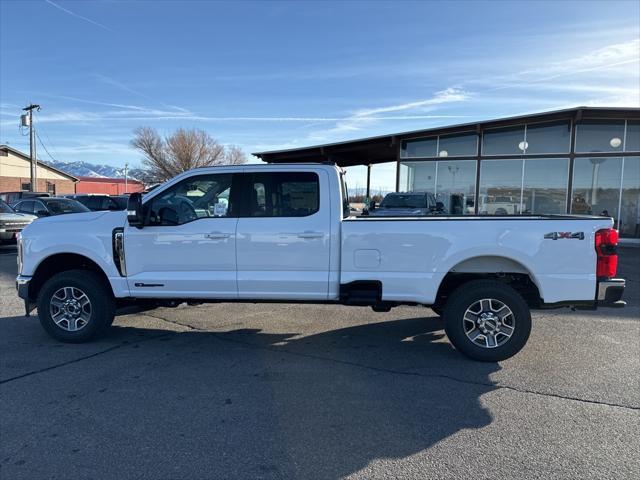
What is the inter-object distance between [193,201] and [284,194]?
1.06 meters

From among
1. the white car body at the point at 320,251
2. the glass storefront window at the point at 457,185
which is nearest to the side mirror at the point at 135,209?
the white car body at the point at 320,251

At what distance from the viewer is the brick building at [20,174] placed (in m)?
47.4

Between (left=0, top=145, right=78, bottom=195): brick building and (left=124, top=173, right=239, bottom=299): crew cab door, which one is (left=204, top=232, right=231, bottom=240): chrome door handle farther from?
(left=0, top=145, right=78, bottom=195): brick building

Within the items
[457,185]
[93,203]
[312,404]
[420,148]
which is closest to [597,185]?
[457,185]

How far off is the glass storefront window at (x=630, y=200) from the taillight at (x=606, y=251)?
18085mm

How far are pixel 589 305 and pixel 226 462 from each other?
4.00 m

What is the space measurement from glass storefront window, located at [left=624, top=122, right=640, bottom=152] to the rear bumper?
1810 cm

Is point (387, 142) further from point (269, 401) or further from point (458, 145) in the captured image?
point (269, 401)

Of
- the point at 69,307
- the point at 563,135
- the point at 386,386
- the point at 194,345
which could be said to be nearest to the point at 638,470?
the point at 386,386

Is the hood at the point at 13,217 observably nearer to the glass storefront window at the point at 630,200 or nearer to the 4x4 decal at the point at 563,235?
the 4x4 decal at the point at 563,235

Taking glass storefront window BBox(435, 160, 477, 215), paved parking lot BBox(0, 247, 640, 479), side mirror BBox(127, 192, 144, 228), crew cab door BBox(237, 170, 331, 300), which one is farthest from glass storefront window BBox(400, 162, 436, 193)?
side mirror BBox(127, 192, 144, 228)

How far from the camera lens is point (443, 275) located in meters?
5.12

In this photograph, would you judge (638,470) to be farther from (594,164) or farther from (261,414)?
(594,164)

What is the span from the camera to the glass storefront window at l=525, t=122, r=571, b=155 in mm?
20359
